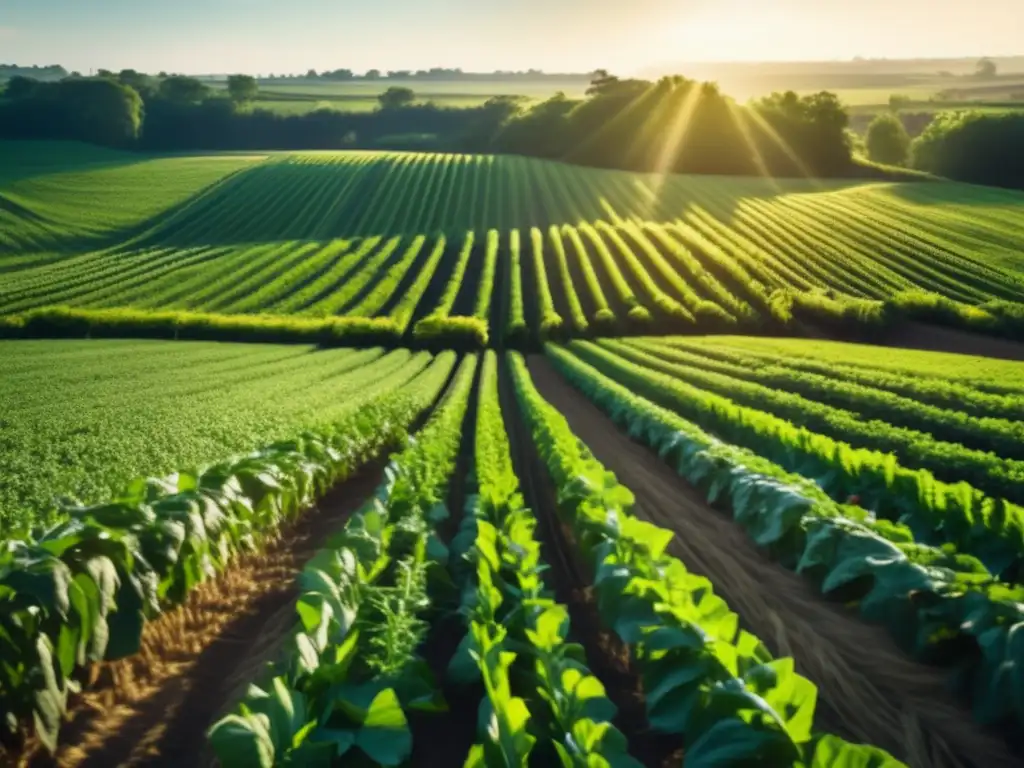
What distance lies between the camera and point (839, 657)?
8.11 meters

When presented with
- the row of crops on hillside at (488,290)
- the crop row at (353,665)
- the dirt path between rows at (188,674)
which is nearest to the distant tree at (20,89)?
the row of crops on hillside at (488,290)

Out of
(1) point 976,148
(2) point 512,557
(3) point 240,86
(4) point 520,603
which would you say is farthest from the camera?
(3) point 240,86

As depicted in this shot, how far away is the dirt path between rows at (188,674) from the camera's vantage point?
6.74 metres

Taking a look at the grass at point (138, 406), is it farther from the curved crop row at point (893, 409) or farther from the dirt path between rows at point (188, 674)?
the curved crop row at point (893, 409)

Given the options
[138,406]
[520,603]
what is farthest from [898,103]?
[520,603]

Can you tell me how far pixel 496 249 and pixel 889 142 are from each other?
242ft

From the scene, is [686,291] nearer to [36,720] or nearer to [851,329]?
[851,329]

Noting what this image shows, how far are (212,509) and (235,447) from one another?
782 cm

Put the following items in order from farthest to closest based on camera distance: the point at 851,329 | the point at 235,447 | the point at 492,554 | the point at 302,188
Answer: the point at 302,188 < the point at 851,329 < the point at 235,447 < the point at 492,554

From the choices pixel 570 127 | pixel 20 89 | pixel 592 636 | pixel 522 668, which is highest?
pixel 20 89

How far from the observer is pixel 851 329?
152 ft

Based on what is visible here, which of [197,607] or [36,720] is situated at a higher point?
[36,720]

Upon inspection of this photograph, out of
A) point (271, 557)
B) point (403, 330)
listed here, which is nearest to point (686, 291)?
point (403, 330)

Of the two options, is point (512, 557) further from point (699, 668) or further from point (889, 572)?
point (889, 572)
